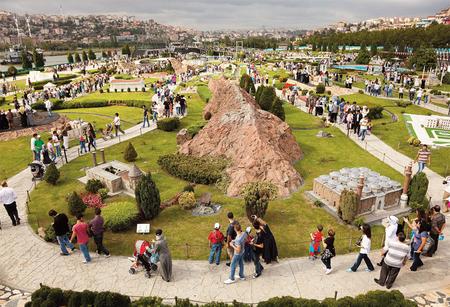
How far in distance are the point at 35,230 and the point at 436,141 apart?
84.6 feet

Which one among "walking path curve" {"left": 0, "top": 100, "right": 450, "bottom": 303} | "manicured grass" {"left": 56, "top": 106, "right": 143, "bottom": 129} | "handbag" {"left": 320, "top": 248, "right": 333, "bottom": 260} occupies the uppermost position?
"handbag" {"left": 320, "top": 248, "right": 333, "bottom": 260}

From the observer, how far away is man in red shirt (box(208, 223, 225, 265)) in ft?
35.3

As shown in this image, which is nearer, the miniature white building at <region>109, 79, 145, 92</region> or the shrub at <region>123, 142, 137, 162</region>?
the shrub at <region>123, 142, 137, 162</region>

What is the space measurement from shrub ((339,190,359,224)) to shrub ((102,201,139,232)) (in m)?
8.32

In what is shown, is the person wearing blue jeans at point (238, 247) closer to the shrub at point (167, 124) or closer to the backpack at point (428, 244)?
the backpack at point (428, 244)

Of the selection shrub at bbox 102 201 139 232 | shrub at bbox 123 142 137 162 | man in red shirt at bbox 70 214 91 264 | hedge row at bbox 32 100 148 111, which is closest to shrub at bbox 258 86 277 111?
shrub at bbox 123 142 137 162

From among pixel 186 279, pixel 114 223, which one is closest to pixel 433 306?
pixel 186 279

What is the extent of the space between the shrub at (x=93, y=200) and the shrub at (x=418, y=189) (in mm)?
13670

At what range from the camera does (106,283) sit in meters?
10.6

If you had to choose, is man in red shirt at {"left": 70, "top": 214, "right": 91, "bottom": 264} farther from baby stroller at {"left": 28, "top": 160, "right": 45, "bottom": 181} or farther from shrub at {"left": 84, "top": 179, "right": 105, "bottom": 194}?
baby stroller at {"left": 28, "top": 160, "right": 45, "bottom": 181}

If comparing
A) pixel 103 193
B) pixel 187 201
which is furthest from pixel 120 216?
pixel 103 193

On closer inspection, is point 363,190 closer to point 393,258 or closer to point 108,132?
point 393,258

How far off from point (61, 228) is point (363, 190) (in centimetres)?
1151

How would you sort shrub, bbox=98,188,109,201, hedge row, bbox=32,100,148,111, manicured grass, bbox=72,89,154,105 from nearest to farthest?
shrub, bbox=98,188,109,201
hedge row, bbox=32,100,148,111
manicured grass, bbox=72,89,154,105
